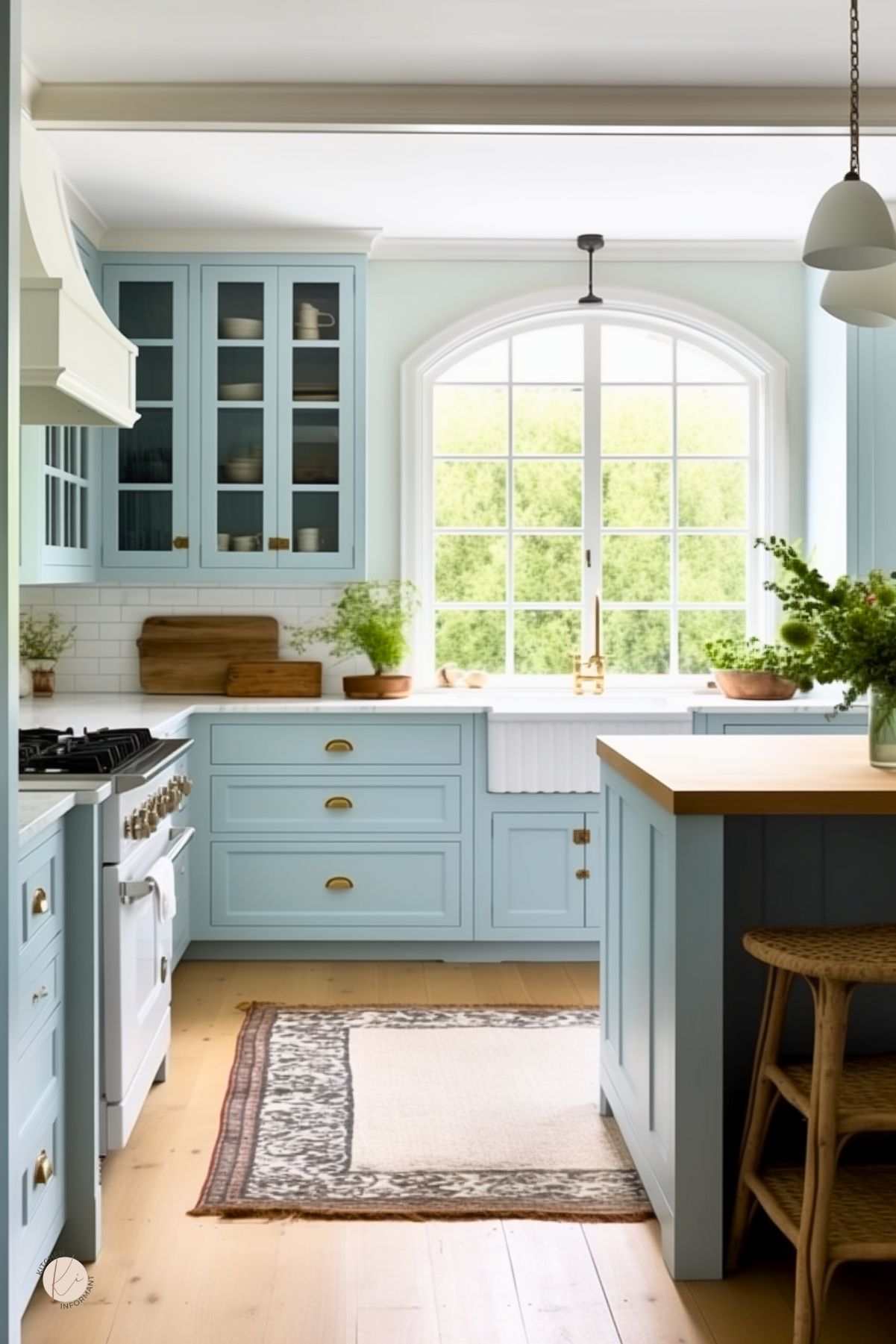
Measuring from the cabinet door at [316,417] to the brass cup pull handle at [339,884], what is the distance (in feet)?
3.86

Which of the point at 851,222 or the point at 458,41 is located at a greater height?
the point at 458,41

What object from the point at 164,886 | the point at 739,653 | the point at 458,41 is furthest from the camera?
the point at 739,653

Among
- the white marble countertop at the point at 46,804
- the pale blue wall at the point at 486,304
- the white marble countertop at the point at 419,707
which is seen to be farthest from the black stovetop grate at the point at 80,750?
the pale blue wall at the point at 486,304

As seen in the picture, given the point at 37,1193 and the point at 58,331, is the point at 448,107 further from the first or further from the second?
the point at 37,1193

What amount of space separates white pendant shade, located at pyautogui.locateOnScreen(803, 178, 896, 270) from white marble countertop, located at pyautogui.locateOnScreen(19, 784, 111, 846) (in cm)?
181

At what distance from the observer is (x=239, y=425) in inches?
207

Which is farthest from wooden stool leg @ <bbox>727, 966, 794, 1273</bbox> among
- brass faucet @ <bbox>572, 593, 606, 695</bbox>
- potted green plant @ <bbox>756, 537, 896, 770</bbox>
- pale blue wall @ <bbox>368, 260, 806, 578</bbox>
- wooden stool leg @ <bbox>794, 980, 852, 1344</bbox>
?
pale blue wall @ <bbox>368, 260, 806, 578</bbox>

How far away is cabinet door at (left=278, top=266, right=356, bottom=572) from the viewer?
17.2ft

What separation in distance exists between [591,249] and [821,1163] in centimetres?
396

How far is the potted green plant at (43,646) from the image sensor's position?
532 cm

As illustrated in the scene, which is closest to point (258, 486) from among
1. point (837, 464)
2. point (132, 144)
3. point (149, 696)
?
point (149, 696)

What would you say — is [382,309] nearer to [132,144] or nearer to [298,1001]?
[132,144]

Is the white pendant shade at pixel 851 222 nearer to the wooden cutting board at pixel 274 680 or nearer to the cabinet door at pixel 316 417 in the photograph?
the cabinet door at pixel 316 417

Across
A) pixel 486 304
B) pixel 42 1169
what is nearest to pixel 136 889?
pixel 42 1169
